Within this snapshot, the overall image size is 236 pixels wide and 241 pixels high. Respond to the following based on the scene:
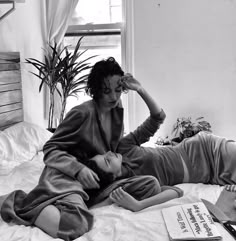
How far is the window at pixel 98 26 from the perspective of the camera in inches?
128

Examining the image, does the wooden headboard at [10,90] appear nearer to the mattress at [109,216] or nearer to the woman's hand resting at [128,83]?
the mattress at [109,216]

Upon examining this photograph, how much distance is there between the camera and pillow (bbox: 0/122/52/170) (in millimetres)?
2145

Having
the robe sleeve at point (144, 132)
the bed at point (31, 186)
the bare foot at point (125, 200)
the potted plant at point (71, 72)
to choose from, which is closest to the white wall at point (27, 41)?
the bed at point (31, 186)

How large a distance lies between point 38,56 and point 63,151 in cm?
176

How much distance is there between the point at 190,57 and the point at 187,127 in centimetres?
66

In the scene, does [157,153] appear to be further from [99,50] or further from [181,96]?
[99,50]

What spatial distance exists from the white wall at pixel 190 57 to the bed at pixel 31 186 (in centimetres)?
116

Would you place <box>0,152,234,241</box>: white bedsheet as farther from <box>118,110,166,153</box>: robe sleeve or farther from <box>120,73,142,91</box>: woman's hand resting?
<box>120,73,142,91</box>: woman's hand resting

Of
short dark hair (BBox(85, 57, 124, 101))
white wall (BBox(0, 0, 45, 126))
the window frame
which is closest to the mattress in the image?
short dark hair (BBox(85, 57, 124, 101))

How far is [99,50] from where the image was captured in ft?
10.9

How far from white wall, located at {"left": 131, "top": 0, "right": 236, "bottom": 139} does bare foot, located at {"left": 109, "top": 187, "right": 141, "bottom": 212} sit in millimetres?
1823

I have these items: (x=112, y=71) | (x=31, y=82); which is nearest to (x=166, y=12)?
(x=31, y=82)

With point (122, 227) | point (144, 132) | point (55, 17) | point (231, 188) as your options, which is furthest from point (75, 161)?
point (55, 17)

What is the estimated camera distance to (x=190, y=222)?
1.26 meters
